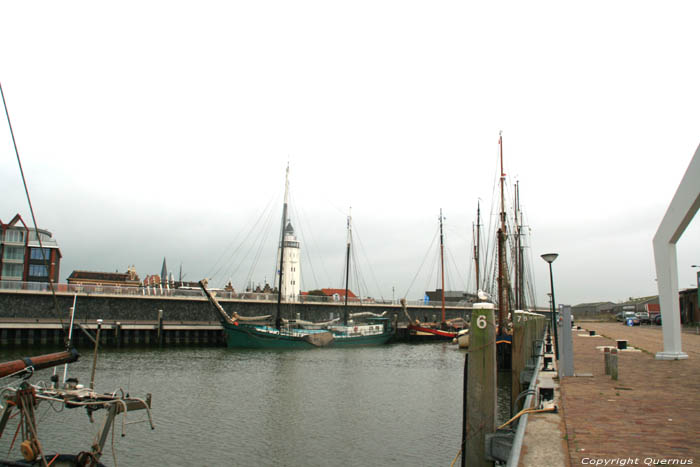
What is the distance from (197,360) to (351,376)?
12.8m

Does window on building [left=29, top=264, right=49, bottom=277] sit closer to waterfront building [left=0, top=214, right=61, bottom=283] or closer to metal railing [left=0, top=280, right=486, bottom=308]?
waterfront building [left=0, top=214, right=61, bottom=283]

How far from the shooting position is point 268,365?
32.9 meters

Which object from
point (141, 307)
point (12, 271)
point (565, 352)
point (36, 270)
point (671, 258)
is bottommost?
point (565, 352)

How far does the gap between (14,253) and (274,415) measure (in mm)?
66846

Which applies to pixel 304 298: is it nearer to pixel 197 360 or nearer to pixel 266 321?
pixel 266 321

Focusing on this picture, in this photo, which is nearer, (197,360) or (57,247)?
(197,360)

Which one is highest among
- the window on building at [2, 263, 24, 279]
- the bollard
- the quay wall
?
the window on building at [2, 263, 24, 279]

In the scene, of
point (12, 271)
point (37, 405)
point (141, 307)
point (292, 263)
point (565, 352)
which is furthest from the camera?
point (292, 263)

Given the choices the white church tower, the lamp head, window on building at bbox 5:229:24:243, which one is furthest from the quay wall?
the lamp head

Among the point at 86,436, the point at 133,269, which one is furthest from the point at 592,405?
the point at 133,269

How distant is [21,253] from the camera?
226 feet

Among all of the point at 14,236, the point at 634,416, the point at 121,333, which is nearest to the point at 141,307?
the point at 121,333

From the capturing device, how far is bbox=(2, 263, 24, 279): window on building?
222 ft

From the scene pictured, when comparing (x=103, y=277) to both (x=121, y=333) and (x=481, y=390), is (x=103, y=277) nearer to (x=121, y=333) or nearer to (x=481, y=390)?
(x=121, y=333)
